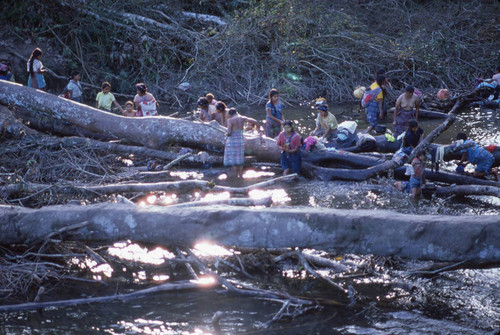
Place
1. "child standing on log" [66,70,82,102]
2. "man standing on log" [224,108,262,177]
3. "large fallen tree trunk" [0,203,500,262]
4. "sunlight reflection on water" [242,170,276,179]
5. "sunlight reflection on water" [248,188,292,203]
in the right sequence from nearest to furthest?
"large fallen tree trunk" [0,203,500,262] → "sunlight reflection on water" [248,188,292,203] → "man standing on log" [224,108,262,177] → "sunlight reflection on water" [242,170,276,179] → "child standing on log" [66,70,82,102]

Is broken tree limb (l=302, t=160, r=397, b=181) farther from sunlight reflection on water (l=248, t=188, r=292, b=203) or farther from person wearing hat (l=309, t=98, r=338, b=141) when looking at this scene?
person wearing hat (l=309, t=98, r=338, b=141)

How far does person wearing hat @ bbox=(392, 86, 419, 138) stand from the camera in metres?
10.6

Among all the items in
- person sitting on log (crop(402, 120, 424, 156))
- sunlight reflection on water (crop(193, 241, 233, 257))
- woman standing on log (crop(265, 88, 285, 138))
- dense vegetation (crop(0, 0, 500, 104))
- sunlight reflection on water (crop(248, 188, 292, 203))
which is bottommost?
sunlight reflection on water (crop(193, 241, 233, 257))

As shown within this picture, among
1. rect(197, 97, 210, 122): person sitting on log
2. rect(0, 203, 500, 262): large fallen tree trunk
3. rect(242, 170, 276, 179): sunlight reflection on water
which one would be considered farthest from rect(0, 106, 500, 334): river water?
rect(197, 97, 210, 122): person sitting on log

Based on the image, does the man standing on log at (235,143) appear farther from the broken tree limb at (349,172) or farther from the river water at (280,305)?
the river water at (280,305)

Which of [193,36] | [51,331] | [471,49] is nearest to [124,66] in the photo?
[193,36]

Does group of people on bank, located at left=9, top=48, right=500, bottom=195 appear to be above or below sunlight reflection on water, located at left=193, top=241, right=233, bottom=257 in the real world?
above

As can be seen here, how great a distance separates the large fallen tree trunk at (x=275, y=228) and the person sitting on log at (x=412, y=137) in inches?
159

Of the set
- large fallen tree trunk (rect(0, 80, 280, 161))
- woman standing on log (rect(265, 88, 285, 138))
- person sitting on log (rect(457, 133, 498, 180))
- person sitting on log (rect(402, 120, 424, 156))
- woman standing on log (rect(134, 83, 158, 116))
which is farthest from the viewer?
woman standing on log (rect(134, 83, 158, 116))

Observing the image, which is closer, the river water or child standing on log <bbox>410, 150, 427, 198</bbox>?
the river water

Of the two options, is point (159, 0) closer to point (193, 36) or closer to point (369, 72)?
point (193, 36)

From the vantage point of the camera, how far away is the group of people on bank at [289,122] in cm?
880

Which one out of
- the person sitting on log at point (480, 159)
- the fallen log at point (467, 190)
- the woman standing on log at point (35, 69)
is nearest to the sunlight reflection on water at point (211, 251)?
the fallen log at point (467, 190)

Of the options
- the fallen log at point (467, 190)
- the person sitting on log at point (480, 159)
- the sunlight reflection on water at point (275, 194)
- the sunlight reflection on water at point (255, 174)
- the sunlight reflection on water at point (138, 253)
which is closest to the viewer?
the sunlight reflection on water at point (138, 253)
